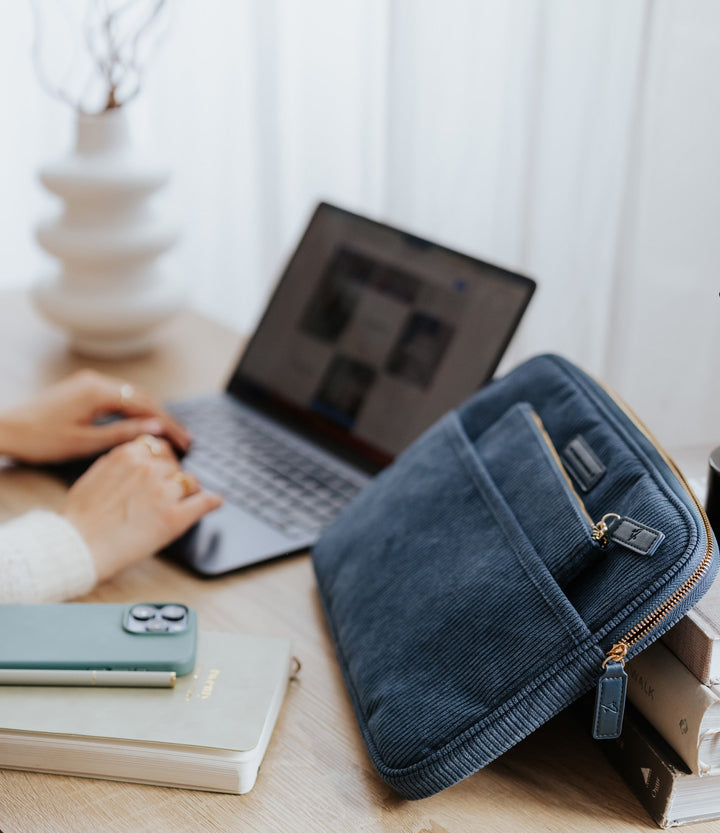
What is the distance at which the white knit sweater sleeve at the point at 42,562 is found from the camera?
66 cm

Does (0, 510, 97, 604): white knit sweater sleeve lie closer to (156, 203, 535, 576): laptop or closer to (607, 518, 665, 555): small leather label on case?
(156, 203, 535, 576): laptop

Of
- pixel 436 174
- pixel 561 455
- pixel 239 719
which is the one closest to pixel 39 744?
pixel 239 719

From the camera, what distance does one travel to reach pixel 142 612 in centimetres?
61

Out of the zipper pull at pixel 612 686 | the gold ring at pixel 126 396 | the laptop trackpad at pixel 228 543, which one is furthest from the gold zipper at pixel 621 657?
the gold ring at pixel 126 396

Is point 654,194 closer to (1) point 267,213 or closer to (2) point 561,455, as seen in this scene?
(2) point 561,455

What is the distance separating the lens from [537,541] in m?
0.53

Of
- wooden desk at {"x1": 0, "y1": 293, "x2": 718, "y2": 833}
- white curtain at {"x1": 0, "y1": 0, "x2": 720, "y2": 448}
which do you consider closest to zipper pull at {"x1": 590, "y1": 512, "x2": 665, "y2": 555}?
wooden desk at {"x1": 0, "y1": 293, "x2": 718, "y2": 833}

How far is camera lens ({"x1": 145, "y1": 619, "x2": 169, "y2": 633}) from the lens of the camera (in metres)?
0.60

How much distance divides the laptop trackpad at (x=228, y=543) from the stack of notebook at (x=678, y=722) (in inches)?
Answer: 12.5

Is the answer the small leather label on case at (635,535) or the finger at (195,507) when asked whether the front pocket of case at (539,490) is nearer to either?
the small leather label on case at (635,535)

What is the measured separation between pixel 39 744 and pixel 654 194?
885 mm

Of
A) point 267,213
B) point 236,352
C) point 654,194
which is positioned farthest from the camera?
point 267,213

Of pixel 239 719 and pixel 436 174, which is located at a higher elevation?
pixel 436 174

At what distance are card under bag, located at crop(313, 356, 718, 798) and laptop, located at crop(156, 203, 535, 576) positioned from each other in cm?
18
